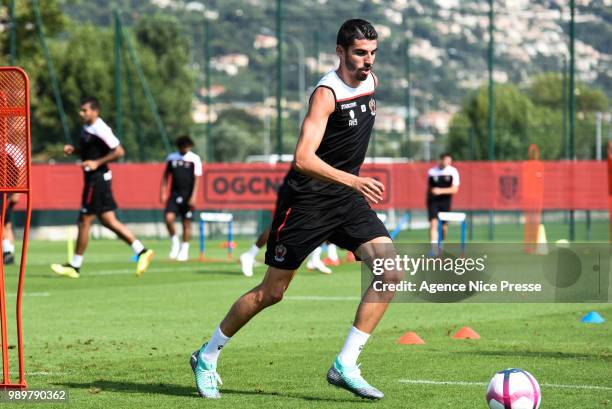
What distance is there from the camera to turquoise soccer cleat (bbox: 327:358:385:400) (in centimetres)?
797

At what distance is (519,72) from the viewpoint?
232ft

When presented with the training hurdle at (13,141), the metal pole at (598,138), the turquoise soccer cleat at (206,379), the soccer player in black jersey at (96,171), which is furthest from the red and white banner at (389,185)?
the training hurdle at (13,141)

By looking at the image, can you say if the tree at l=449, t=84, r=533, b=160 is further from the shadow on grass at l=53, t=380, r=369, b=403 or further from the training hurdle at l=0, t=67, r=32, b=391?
the training hurdle at l=0, t=67, r=32, b=391

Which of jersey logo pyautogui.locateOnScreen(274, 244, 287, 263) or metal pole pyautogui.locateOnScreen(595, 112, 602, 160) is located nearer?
jersey logo pyautogui.locateOnScreen(274, 244, 287, 263)

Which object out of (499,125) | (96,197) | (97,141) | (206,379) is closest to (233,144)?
(499,125)

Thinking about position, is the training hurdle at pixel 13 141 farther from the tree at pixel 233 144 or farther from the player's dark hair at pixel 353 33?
the tree at pixel 233 144

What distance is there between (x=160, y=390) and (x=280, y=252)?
1238 millimetres

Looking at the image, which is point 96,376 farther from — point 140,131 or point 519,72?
point 519,72

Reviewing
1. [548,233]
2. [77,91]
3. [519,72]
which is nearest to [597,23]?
[548,233]

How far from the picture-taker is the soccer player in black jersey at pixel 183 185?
24031mm

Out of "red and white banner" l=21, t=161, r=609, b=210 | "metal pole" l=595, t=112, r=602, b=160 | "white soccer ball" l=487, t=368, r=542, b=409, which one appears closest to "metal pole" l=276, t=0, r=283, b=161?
"red and white banner" l=21, t=161, r=609, b=210

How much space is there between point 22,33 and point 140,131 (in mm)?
5912

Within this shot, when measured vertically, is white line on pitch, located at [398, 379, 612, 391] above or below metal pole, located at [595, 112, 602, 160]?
above

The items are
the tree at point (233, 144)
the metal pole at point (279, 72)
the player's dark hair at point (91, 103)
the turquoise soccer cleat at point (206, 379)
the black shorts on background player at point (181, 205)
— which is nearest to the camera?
the turquoise soccer cleat at point (206, 379)
